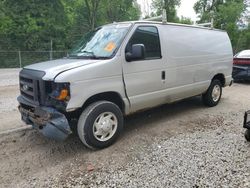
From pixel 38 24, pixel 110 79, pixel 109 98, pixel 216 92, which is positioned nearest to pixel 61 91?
pixel 110 79

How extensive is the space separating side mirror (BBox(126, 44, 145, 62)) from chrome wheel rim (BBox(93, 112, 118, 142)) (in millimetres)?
1045

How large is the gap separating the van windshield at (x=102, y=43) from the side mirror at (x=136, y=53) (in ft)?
→ 0.85

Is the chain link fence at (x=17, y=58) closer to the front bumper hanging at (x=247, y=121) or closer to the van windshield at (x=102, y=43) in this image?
the van windshield at (x=102, y=43)

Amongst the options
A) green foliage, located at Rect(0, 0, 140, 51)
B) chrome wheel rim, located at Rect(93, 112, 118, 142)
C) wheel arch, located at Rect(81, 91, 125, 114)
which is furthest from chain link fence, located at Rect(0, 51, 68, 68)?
chrome wheel rim, located at Rect(93, 112, 118, 142)

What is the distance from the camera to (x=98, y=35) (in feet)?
15.5

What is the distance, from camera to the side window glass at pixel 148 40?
445 centimetres

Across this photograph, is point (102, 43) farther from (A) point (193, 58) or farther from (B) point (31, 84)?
(A) point (193, 58)

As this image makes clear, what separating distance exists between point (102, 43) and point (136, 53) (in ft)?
2.45

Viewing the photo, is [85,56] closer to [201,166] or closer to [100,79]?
[100,79]

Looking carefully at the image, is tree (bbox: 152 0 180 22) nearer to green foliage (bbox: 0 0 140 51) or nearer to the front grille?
green foliage (bbox: 0 0 140 51)

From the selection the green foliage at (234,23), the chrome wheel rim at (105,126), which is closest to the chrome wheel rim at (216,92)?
the chrome wheel rim at (105,126)

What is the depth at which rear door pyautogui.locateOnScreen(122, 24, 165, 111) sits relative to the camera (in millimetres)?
4309

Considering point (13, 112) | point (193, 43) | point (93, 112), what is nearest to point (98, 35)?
point (93, 112)

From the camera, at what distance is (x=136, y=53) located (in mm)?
4094
